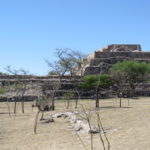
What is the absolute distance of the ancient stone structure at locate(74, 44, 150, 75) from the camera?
58594 millimetres

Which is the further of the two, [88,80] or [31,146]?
[88,80]

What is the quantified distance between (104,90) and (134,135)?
3303 cm

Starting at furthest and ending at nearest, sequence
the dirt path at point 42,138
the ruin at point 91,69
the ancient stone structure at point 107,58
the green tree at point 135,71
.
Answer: the ancient stone structure at point 107,58 → the green tree at point 135,71 → the ruin at point 91,69 → the dirt path at point 42,138

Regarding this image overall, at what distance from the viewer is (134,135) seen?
533 inches

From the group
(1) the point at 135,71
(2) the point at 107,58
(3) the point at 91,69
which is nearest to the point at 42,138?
(1) the point at 135,71

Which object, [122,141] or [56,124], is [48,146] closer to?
[122,141]

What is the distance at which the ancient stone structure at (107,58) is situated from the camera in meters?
58.6

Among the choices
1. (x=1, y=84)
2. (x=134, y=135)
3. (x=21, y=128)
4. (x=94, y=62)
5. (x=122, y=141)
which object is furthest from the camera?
(x=94, y=62)

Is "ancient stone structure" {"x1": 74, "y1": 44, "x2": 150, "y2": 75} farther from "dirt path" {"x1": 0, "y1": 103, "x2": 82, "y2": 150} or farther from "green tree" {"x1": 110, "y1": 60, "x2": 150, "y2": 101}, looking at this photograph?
"dirt path" {"x1": 0, "y1": 103, "x2": 82, "y2": 150}

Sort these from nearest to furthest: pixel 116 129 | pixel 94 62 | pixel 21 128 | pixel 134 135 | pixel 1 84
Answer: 1. pixel 134 135
2. pixel 116 129
3. pixel 21 128
4. pixel 1 84
5. pixel 94 62

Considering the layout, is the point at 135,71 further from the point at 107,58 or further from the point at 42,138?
the point at 42,138

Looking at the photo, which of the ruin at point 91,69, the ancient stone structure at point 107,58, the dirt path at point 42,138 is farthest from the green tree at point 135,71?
the dirt path at point 42,138

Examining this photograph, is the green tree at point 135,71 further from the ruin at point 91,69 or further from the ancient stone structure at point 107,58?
the ancient stone structure at point 107,58

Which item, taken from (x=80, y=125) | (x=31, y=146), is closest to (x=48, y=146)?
(x=31, y=146)
